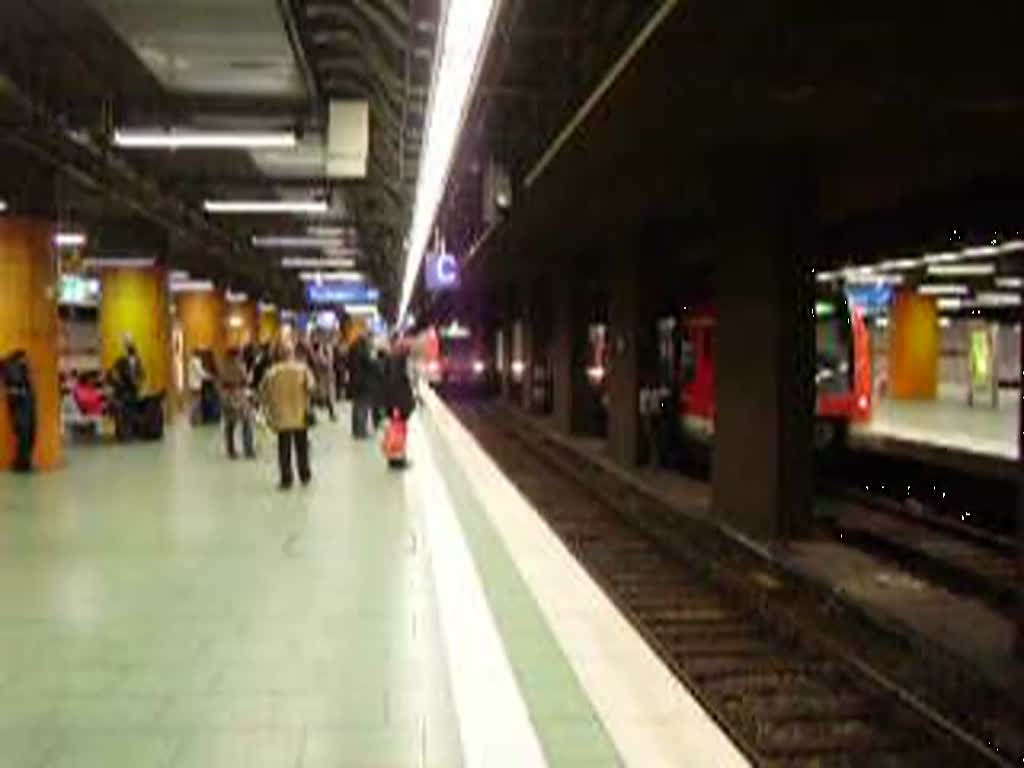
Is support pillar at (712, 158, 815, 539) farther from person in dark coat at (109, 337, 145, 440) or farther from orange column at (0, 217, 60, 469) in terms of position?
person in dark coat at (109, 337, 145, 440)

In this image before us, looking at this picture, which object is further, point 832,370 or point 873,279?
point 873,279

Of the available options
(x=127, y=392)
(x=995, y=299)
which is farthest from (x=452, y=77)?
(x=995, y=299)

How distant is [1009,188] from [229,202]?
1406cm

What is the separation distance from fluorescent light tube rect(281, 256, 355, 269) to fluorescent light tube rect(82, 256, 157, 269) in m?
13.3

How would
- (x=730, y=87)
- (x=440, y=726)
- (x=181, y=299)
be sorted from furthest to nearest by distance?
(x=181, y=299), (x=730, y=87), (x=440, y=726)

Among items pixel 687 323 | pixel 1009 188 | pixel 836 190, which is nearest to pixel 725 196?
pixel 836 190

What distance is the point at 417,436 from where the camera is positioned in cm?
2517

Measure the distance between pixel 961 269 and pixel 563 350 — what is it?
29.0 ft

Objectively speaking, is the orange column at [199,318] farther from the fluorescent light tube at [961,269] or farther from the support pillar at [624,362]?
the support pillar at [624,362]

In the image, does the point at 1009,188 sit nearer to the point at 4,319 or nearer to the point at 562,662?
the point at 562,662

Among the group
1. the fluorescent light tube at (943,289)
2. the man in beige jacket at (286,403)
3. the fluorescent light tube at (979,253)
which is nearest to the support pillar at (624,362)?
the fluorescent light tube at (979,253)

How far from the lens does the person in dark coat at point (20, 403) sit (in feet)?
58.4

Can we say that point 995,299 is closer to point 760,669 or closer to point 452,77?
point 760,669

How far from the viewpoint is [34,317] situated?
18.6m
